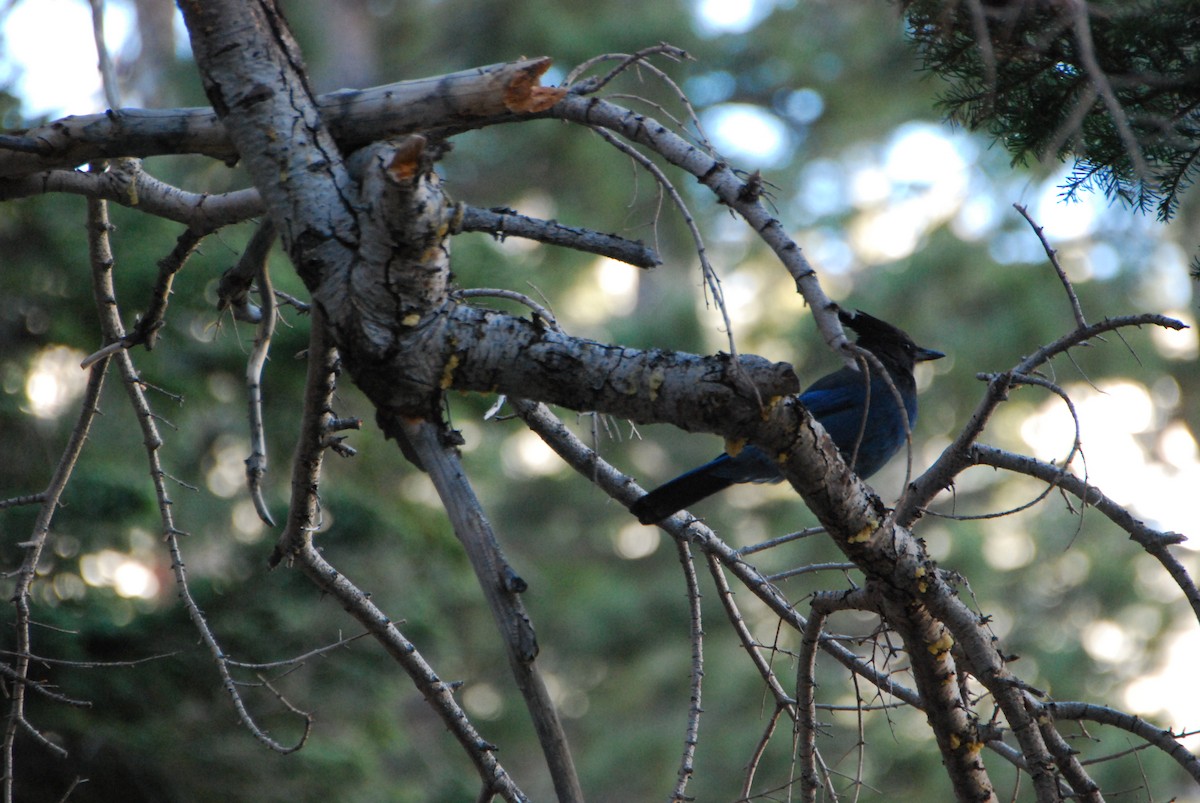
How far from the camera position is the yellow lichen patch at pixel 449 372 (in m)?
1.89

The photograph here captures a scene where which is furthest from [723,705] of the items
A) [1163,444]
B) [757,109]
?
[757,109]

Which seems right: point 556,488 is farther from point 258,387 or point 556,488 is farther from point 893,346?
point 258,387

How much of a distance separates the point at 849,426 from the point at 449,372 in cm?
271

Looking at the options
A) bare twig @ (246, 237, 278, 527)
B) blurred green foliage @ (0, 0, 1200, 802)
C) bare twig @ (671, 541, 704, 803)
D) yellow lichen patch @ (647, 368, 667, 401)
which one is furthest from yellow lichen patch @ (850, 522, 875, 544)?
blurred green foliage @ (0, 0, 1200, 802)

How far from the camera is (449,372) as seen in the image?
6.23 feet

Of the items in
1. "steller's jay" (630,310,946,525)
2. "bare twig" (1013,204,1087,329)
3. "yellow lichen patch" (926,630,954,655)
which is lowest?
"yellow lichen patch" (926,630,954,655)

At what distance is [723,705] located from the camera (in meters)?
11.6

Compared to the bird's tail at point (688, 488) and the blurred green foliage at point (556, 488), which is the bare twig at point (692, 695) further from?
the blurred green foliage at point (556, 488)

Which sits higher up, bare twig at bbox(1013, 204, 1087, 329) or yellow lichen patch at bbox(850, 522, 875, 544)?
bare twig at bbox(1013, 204, 1087, 329)

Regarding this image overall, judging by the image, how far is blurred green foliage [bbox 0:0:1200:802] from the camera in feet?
17.2

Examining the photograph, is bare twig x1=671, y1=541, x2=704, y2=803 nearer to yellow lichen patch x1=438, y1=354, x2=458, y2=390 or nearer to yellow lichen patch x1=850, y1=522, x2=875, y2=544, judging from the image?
yellow lichen patch x1=850, y1=522, x2=875, y2=544

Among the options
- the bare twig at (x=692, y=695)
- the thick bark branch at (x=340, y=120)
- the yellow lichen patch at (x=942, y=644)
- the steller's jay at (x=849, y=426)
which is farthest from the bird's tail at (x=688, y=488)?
the thick bark branch at (x=340, y=120)

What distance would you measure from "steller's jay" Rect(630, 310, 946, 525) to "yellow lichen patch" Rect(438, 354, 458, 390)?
3.36 feet

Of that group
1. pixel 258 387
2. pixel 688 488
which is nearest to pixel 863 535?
pixel 258 387
